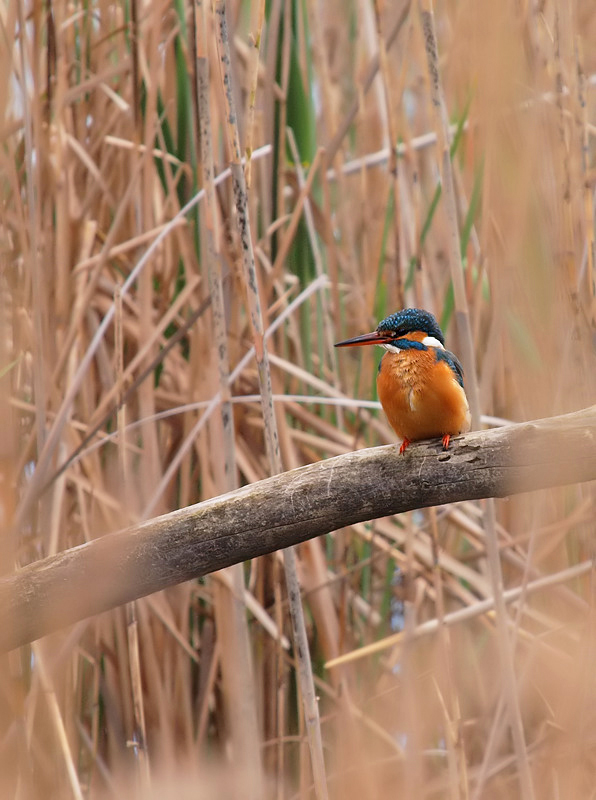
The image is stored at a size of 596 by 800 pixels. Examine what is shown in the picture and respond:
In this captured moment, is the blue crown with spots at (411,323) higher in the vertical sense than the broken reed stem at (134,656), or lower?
higher

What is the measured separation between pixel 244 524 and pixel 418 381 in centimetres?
38

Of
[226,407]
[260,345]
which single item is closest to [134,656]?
[226,407]

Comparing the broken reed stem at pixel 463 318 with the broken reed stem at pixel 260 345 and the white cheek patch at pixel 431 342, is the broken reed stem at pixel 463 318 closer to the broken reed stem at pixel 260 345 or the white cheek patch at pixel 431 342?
the white cheek patch at pixel 431 342

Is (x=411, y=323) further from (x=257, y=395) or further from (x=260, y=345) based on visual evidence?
Answer: (x=257, y=395)

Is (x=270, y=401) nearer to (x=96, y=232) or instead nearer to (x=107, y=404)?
(x=107, y=404)

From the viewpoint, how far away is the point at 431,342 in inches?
53.3

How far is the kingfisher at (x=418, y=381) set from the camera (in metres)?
1.21

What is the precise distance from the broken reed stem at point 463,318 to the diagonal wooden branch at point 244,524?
38 cm

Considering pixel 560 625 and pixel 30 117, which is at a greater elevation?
pixel 30 117

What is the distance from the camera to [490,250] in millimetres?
1447

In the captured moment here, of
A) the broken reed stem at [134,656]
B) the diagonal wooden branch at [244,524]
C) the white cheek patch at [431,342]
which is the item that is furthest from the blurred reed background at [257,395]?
the diagonal wooden branch at [244,524]

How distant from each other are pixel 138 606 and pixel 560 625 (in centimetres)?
80

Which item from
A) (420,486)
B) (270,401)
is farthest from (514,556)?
(420,486)

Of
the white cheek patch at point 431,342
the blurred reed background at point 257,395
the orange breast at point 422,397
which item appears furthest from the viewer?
the blurred reed background at point 257,395
